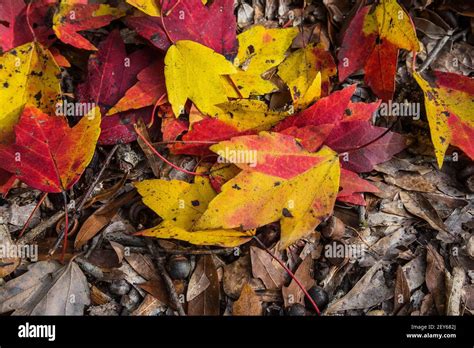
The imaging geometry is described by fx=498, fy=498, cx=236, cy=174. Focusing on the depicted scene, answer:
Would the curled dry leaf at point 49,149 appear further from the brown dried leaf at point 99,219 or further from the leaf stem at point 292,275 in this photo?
the leaf stem at point 292,275

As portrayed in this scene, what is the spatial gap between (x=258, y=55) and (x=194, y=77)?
0.25 metres

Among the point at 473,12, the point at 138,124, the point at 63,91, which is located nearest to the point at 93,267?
the point at 138,124

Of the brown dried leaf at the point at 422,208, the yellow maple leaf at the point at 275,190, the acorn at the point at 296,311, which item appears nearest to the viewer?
the yellow maple leaf at the point at 275,190

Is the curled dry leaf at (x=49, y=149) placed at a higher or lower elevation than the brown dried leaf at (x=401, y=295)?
higher

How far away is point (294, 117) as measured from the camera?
146 cm

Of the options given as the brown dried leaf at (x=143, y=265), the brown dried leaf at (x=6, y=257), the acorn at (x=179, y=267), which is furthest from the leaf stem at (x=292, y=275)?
the brown dried leaf at (x=6, y=257)

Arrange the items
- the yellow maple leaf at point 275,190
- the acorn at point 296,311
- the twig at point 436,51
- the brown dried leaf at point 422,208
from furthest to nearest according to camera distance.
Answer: the twig at point 436,51 < the brown dried leaf at point 422,208 < the acorn at point 296,311 < the yellow maple leaf at point 275,190

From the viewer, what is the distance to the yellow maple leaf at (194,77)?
145cm

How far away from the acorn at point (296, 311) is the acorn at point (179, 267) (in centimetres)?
32

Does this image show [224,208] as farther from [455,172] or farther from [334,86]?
[455,172]

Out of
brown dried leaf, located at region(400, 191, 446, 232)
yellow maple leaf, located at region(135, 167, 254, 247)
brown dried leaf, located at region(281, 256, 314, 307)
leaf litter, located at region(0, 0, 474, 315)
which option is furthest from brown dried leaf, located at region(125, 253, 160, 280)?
brown dried leaf, located at region(400, 191, 446, 232)

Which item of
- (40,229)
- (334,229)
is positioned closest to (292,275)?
(334,229)

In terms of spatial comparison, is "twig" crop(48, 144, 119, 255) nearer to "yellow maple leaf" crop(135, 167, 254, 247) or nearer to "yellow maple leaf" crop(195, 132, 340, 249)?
"yellow maple leaf" crop(135, 167, 254, 247)

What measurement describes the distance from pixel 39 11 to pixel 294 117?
86cm
